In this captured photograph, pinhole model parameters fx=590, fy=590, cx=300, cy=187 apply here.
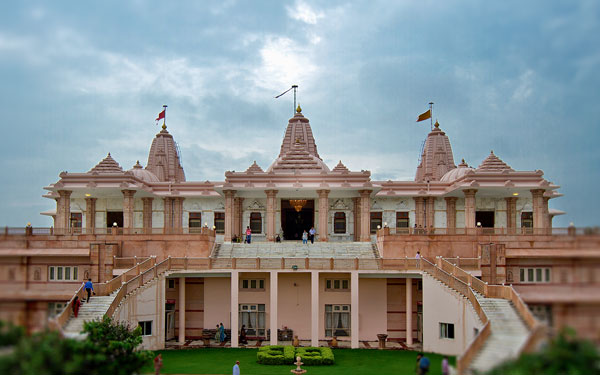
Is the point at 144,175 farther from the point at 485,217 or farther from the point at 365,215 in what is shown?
the point at 485,217

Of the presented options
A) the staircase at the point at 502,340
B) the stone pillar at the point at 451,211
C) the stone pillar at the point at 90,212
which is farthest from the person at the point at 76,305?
the stone pillar at the point at 451,211

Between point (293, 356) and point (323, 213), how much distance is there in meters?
15.6

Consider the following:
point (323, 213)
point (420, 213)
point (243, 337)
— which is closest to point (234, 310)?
point (243, 337)

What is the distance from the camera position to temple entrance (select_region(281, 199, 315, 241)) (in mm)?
46906

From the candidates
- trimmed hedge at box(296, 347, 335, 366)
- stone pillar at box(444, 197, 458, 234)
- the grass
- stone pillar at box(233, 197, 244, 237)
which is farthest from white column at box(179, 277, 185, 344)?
stone pillar at box(444, 197, 458, 234)

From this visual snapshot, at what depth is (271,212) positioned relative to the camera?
141 ft

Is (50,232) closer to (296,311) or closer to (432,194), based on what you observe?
(296,311)

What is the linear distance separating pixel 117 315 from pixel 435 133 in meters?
39.6

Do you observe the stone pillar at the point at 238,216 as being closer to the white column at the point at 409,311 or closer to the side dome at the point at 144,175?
the side dome at the point at 144,175

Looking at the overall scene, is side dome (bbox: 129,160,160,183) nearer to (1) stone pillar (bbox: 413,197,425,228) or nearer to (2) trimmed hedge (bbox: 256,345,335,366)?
(1) stone pillar (bbox: 413,197,425,228)

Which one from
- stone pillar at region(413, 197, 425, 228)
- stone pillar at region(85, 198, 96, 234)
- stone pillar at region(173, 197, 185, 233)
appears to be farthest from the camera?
stone pillar at region(173, 197, 185, 233)

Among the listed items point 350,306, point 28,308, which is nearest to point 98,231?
point 350,306

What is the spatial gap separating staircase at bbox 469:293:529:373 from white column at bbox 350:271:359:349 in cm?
1095

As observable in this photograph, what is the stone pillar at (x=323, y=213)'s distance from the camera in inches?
1661
